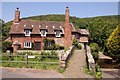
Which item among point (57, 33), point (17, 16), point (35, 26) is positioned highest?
point (17, 16)

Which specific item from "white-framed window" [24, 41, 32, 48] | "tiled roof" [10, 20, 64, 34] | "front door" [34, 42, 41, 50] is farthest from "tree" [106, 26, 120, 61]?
"white-framed window" [24, 41, 32, 48]

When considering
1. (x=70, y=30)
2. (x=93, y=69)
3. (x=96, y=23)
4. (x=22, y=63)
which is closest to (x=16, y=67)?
(x=22, y=63)

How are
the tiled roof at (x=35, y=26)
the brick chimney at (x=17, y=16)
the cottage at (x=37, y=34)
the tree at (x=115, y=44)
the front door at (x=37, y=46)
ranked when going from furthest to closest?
1. the brick chimney at (x=17, y=16)
2. the tiled roof at (x=35, y=26)
3. the front door at (x=37, y=46)
4. the cottage at (x=37, y=34)
5. the tree at (x=115, y=44)

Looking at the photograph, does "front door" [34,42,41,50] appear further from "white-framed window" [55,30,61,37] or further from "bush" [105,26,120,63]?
"bush" [105,26,120,63]

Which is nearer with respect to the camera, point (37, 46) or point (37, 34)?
point (37, 46)

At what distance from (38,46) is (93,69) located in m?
31.1

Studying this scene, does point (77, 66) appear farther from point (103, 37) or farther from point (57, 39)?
point (103, 37)

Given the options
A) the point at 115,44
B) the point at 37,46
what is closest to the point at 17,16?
the point at 37,46

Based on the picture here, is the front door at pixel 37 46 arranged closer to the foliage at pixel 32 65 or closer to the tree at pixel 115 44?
the tree at pixel 115 44

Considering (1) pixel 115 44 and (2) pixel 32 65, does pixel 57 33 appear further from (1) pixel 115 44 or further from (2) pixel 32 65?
(2) pixel 32 65

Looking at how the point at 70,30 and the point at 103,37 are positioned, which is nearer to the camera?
the point at 70,30

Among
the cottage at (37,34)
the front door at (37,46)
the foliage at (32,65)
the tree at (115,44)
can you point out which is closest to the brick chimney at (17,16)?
the cottage at (37,34)

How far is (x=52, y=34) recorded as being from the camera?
168ft

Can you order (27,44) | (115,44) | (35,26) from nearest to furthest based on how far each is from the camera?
(115,44)
(27,44)
(35,26)
